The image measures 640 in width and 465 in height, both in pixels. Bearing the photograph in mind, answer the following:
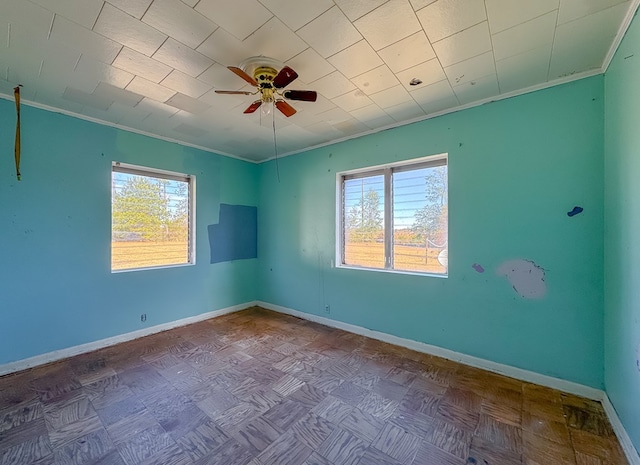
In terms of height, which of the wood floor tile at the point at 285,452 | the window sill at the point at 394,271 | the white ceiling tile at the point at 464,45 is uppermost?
the white ceiling tile at the point at 464,45

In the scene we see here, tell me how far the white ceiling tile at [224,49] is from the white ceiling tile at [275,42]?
66mm

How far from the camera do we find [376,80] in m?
2.29

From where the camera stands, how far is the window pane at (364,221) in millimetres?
3508

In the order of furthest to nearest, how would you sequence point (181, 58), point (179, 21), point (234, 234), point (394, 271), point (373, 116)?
point (234, 234) → point (394, 271) → point (373, 116) → point (181, 58) → point (179, 21)

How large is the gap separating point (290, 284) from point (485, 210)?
2948mm

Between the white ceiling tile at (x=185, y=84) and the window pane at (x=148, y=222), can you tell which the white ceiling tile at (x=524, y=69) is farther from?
the window pane at (x=148, y=222)

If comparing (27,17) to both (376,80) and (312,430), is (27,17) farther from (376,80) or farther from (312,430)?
(312,430)

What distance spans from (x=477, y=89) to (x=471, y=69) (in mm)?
367

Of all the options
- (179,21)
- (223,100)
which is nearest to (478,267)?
(223,100)

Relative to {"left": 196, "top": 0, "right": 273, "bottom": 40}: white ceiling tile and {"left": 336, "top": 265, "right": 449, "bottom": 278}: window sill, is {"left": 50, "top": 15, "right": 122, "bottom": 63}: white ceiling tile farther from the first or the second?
{"left": 336, "top": 265, "right": 449, "bottom": 278}: window sill

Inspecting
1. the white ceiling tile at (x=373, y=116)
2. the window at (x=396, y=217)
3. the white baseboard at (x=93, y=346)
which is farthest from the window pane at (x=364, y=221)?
the white baseboard at (x=93, y=346)

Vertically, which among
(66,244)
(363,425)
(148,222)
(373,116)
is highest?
(373,116)

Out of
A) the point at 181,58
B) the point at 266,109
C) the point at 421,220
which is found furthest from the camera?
the point at 421,220

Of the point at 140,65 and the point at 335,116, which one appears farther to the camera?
the point at 335,116
